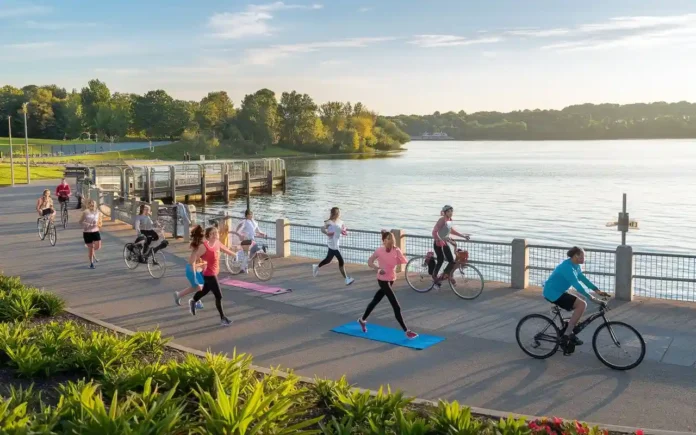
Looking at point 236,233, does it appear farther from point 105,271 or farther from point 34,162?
point 34,162

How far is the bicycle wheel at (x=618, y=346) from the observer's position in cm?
959

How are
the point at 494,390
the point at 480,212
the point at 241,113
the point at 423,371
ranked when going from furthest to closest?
the point at 241,113
the point at 480,212
the point at 423,371
the point at 494,390

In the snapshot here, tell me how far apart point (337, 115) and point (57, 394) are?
6740 inches

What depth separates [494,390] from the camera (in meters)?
8.97

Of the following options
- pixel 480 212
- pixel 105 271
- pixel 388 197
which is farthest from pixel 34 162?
pixel 105 271

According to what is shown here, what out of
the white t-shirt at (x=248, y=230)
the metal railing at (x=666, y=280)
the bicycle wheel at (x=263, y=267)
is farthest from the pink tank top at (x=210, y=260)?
the metal railing at (x=666, y=280)

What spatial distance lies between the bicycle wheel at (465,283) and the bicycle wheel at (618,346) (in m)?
4.53

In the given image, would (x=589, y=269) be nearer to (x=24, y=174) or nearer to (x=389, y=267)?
(x=389, y=267)

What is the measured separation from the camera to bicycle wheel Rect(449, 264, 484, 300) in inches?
568

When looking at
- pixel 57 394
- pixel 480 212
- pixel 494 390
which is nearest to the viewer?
pixel 57 394

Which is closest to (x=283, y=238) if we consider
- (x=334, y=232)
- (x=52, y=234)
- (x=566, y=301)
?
(x=334, y=232)

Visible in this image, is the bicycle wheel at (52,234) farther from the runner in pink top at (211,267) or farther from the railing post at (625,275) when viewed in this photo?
the railing post at (625,275)

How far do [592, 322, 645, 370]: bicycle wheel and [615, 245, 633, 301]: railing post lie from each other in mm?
4422

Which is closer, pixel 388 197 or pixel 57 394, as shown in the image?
pixel 57 394
